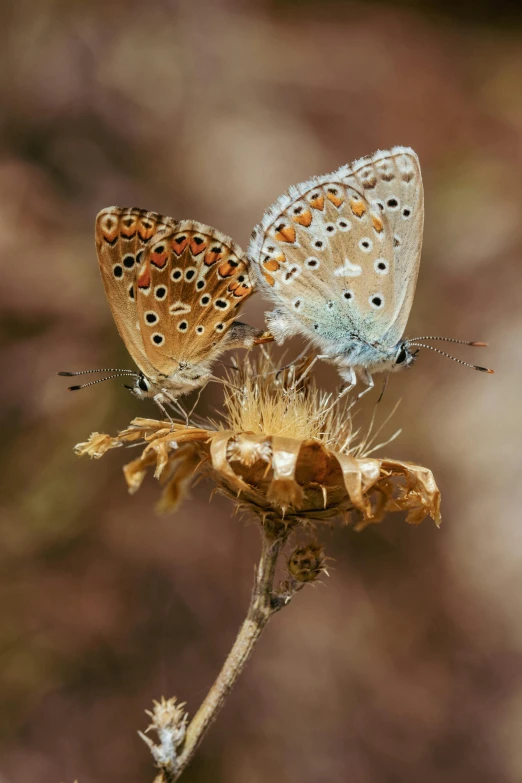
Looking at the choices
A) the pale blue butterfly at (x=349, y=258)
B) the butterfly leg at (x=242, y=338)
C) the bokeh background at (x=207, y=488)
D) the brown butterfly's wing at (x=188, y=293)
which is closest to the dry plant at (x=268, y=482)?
the butterfly leg at (x=242, y=338)

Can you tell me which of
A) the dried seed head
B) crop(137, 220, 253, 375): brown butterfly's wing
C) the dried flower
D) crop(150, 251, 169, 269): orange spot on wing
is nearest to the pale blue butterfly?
crop(137, 220, 253, 375): brown butterfly's wing

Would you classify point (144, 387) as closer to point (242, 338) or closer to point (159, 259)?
Answer: point (242, 338)

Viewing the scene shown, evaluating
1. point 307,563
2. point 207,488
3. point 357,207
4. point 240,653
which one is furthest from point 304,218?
point 207,488

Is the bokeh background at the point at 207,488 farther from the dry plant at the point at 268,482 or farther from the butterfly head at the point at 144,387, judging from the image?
the dry plant at the point at 268,482

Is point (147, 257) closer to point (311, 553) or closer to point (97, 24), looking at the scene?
point (311, 553)

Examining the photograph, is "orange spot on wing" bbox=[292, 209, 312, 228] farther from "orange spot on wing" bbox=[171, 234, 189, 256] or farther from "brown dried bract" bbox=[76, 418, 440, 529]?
"brown dried bract" bbox=[76, 418, 440, 529]

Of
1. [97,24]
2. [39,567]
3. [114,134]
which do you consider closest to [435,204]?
[114,134]

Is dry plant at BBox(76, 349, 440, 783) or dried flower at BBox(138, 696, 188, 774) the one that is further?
dry plant at BBox(76, 349, 440, 783)
